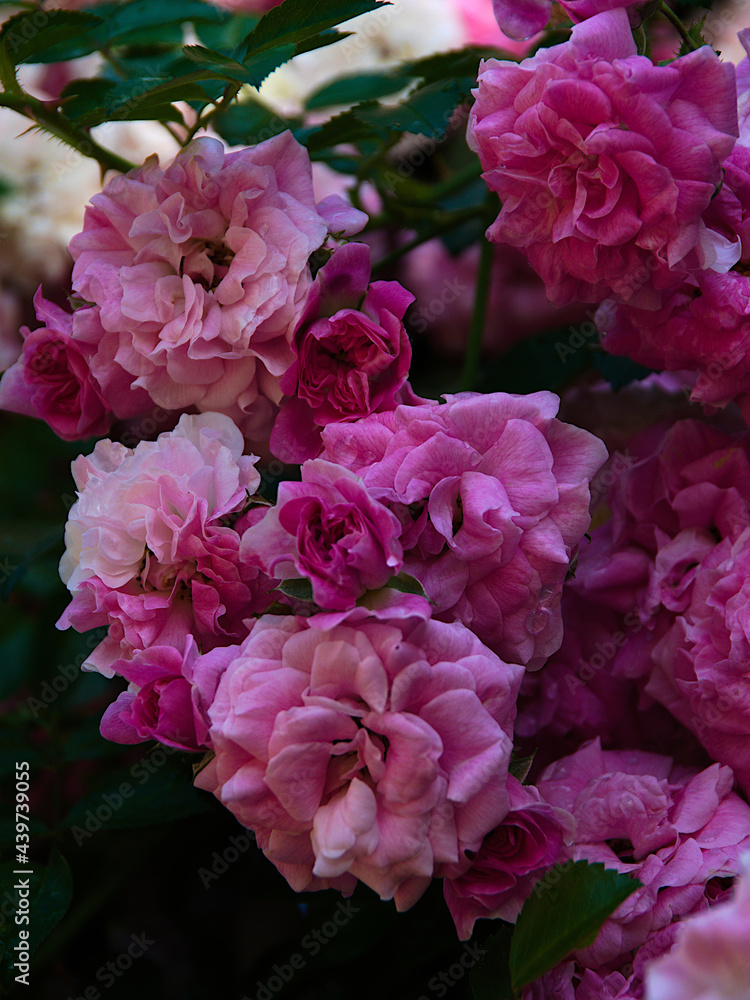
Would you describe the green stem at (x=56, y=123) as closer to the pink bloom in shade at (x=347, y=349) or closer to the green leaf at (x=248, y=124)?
the green leaf at (x=248, y=124)

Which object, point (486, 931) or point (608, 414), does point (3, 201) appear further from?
point (486, 931)

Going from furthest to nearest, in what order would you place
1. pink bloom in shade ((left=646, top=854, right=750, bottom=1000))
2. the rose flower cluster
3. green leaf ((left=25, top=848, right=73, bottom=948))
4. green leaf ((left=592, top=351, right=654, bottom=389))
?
green leaf ((left=592, top=351, right=654, bottom=389)), green leaf ((left=25, top=848, right=73, bottom=948)), the rose flower cluster, pink bloom in shade ((left=646, top=854, right=750, bottom=1000))

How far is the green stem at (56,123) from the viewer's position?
0.49 meters

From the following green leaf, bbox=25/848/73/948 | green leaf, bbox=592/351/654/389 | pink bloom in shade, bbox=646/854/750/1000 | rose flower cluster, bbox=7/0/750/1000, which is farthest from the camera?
green leaf, bbox=592/351/654/389

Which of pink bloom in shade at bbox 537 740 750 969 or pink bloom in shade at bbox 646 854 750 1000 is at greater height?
pink bloom in shade at bbox 646 854 750 1000

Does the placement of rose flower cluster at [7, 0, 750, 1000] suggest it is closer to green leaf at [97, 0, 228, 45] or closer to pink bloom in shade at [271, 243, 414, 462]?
pink bloom in shade at [271, 243, 414, 462]

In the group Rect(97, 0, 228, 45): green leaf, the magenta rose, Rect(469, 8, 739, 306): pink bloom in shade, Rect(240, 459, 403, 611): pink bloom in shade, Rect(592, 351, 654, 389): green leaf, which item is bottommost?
Rect(592, 351, 654, 389): green leaf

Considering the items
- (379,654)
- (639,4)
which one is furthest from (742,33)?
(379,654)

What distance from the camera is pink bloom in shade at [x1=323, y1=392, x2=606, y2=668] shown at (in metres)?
0.39

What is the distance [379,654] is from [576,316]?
0.59 m

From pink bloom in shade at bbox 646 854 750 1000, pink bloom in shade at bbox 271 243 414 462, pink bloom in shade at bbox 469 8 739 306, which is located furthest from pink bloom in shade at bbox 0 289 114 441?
pink bloom in shade at bbox 646 854 750 1000

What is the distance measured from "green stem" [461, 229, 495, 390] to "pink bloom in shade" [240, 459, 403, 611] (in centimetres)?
25

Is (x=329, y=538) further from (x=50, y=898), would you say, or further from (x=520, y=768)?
(x=50, y=898)

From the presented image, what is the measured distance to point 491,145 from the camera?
0.42 metres
